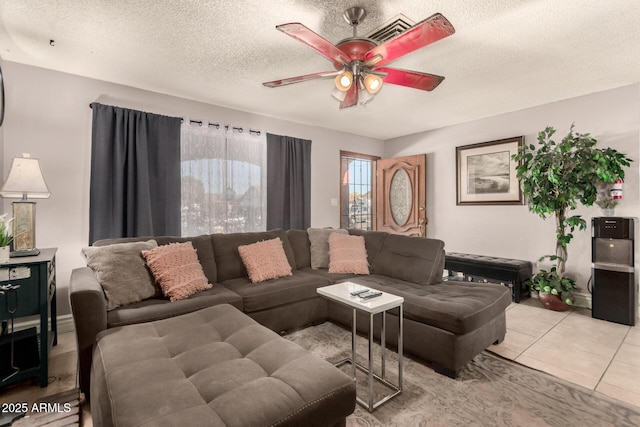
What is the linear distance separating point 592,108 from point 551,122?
0.40m

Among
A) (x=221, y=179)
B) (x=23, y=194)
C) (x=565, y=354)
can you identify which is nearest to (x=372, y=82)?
(x=221, y=179)

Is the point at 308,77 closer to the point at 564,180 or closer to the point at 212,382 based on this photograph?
the point at 212,382

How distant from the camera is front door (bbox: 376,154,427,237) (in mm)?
5082

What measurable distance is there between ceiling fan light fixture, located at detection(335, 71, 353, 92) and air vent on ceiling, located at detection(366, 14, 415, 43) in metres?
0.43

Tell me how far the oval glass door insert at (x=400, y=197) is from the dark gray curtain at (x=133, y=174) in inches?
143

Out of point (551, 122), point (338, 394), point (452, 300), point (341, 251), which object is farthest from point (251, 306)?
point (551, 122)

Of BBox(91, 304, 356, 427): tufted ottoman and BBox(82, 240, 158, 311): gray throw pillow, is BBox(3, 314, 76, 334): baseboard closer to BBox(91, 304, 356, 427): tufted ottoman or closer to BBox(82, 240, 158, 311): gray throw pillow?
BBox(82, 240, 158, 311): gray throw pillow

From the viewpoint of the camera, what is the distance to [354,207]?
18.6 feet

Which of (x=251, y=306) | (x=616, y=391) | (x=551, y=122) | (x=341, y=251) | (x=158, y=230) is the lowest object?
(x=616, y=391)

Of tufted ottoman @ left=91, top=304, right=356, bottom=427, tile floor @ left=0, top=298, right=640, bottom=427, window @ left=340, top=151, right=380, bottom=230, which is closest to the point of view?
tufted ottoman @ left=91, top=304, right=356, bottom=427

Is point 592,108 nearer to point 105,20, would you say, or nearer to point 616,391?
point 616,391

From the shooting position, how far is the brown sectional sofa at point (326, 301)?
78.5 inches

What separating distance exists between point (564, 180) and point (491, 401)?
2.67 meters

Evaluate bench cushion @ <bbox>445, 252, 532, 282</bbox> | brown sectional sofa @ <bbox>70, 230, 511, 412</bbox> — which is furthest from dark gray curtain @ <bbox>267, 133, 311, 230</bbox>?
bench cushion @ <bbox>445, 252, 532, 282</bbox>
